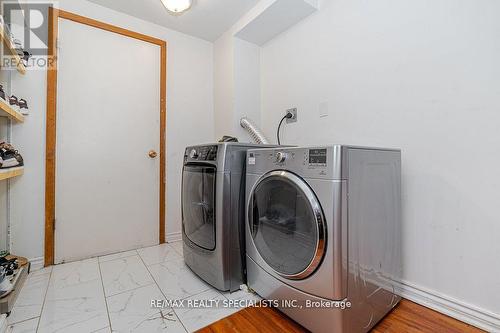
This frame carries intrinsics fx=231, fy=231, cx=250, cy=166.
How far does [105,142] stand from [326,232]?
1.88 m

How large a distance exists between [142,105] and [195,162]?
99 centimetres

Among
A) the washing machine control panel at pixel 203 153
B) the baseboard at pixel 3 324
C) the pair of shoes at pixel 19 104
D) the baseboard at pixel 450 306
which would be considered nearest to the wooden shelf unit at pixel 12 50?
the pair of shoes at pixel 19 104

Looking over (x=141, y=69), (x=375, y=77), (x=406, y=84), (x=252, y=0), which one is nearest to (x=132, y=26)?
(x=141, y=69)

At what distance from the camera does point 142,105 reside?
2.10 meters

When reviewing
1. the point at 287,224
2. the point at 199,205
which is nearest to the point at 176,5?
the point at 199,205

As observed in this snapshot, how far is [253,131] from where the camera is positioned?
2.12 metres

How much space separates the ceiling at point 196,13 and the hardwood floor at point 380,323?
2.22 m

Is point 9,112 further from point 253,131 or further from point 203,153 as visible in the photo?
point 253,131

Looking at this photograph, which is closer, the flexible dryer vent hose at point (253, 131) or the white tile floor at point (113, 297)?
the white tile floor at point (113, 297)

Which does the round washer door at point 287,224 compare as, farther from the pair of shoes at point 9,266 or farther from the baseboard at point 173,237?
the pair of shoes at point 9,266

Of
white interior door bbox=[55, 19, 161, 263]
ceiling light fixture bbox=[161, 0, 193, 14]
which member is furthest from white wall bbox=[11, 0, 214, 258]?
ceiling light fixture bbox=[161, 0, 193, 14]

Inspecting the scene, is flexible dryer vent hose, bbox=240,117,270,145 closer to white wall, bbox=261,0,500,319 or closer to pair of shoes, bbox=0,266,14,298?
white wall, bbox=261,0,500,319

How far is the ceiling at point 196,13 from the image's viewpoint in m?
1.91

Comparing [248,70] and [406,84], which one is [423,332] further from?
[248,70]
